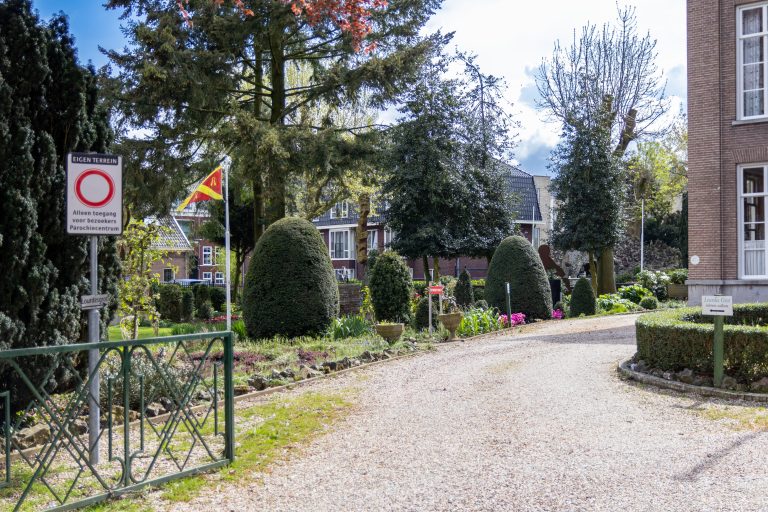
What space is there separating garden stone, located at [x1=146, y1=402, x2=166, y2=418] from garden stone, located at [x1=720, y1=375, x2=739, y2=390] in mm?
6617

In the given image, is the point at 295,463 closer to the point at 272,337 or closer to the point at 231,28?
the point at 272,337

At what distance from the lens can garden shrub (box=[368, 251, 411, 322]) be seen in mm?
16438

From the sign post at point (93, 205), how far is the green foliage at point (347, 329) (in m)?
8.81

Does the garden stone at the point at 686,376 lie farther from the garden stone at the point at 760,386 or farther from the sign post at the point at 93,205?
the sign post at the point at 93,205

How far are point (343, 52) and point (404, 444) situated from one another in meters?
17.4

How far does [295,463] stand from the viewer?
20.1ft

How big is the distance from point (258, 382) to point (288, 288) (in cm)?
496

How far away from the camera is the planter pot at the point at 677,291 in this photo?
1152 inches

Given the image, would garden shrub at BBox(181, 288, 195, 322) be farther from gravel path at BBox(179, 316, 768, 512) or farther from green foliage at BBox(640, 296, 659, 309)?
gravel path at BBox(179, 316, 768, 512)

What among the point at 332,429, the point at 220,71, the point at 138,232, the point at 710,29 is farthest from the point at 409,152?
the point at 332,429

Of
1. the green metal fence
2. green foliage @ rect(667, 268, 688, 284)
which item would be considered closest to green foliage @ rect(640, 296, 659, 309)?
green foliage @ rect(667, 268, 688, 284)

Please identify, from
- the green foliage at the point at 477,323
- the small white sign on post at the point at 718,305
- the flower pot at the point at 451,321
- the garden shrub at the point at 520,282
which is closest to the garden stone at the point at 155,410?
the small white sign on post at the point at 718,305

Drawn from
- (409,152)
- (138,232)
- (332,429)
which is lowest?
(332,429)

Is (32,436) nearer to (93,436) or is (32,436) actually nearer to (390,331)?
(93,436)
